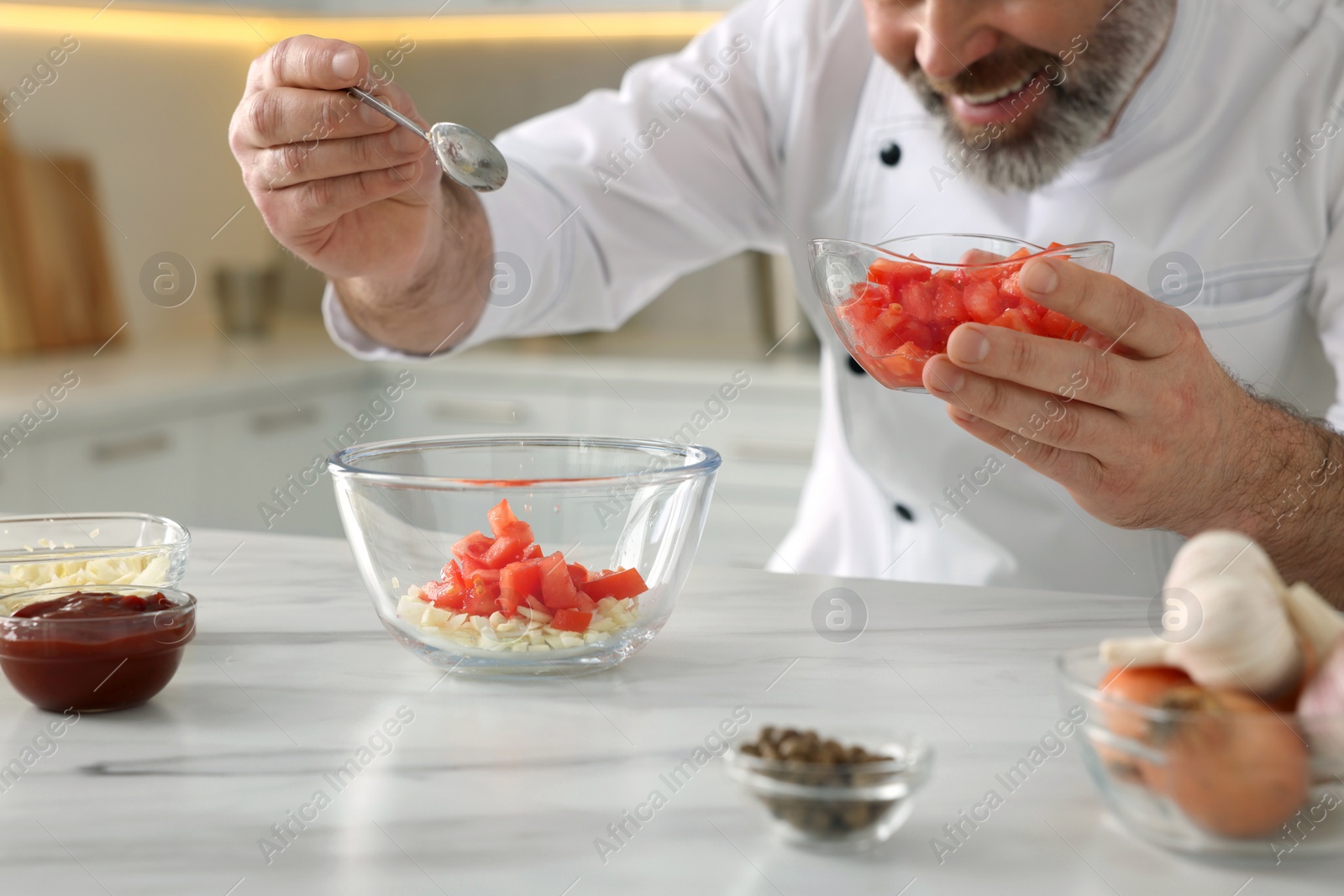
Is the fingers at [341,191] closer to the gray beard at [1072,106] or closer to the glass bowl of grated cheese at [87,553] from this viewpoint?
the glass bowl of grated cheese at [87,553]

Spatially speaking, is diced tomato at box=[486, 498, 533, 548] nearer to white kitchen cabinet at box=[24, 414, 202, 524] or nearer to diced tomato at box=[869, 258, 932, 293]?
diced tomato at box=[869, 258, 932, 293]

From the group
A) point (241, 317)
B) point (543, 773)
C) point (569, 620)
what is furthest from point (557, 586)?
point (241, 317)

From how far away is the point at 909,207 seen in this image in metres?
1.58

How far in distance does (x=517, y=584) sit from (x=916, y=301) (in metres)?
0.38

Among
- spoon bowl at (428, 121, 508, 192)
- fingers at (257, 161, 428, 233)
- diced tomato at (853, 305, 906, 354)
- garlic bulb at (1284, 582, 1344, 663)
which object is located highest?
spoon bowl at (428, 121, 508, 192)

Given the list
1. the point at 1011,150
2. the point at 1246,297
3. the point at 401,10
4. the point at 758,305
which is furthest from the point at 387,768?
the point at 401,10

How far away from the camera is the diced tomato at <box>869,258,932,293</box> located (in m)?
0.95

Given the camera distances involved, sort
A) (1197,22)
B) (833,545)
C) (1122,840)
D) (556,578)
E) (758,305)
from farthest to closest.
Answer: (758,305) → (833,545) → (1197,22) → (556,578) → (1122,840)

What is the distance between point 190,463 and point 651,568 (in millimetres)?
2101

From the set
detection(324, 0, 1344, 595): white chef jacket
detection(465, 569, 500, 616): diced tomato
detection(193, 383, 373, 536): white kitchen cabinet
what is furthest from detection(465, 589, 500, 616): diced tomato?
detection(193, 383, 373, 536): white kitchen cabinet

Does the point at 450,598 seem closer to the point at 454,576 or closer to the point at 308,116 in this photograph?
the point at 454,576

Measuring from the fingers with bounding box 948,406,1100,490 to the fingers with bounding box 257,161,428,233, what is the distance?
0.53m

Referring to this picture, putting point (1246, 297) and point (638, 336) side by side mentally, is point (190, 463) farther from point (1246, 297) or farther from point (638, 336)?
point (1246, 297)

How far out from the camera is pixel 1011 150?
4.67 ft
